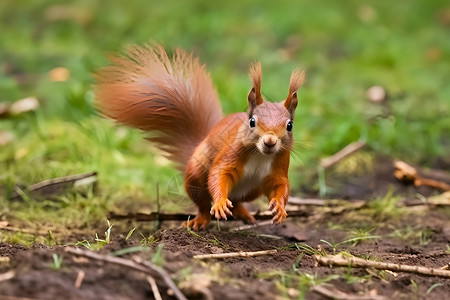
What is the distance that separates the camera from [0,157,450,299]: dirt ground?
2004mm

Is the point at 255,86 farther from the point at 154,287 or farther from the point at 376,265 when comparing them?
the point at 154,287

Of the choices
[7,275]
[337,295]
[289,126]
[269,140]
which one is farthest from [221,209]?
[7,275]

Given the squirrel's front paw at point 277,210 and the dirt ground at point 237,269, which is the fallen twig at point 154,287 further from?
the squirrel's front paw at point 277,210

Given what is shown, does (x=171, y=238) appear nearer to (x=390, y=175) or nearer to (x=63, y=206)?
(x=63, y=206)

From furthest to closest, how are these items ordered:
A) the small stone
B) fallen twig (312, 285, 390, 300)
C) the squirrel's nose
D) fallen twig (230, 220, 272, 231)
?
the small stone
fallen twig (230, 220, 272, 231)
the squirrel's nose
fallen twig (312, 285, 390, 300)

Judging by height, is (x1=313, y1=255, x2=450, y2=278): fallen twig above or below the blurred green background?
below

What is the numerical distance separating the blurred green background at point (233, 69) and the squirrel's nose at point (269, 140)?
1.33ft

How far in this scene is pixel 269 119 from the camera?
2.86 meters

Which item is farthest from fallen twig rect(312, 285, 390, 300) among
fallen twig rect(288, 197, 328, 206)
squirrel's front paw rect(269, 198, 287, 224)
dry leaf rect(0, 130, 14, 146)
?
dry leaf rect(0, 130, 14, 146)

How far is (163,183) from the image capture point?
4547 mm

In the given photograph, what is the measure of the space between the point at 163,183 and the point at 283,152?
5.62 feet

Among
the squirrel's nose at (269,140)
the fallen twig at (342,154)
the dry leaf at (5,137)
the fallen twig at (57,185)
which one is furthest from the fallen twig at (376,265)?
the dry leaf at (5,137)

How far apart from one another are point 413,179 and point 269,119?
2079 mm

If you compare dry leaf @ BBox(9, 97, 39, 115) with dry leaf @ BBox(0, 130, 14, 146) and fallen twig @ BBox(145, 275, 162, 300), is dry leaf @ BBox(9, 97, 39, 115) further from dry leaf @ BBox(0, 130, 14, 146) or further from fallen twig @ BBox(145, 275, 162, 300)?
fallen twig @ BBox(145, 275, 162, 300)
